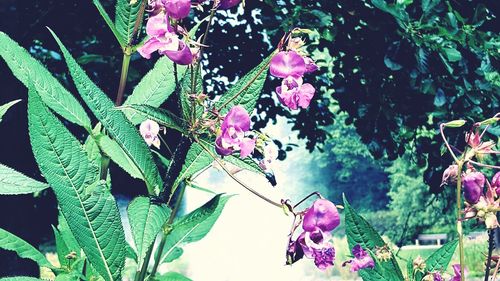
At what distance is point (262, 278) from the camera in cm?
1720

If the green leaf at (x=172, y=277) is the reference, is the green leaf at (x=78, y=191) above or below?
above

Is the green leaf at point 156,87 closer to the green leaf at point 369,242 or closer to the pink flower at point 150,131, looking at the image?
the pink flower at point 150,131

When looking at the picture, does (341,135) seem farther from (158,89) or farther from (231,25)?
(158,89)

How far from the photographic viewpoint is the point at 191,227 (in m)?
0.66

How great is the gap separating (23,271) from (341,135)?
28066 mm

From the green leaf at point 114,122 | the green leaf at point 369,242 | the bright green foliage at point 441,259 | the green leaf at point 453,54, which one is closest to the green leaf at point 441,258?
the bright green foliage at point 441,259

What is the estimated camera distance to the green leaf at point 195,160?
658 millimetres

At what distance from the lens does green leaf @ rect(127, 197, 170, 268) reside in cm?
58

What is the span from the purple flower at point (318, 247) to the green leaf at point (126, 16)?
0.94 feet

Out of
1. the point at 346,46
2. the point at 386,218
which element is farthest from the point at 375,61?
the point at 386,218

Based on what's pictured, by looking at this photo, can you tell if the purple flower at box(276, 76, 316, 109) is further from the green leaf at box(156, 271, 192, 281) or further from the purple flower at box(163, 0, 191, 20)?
the green leaf at box(156, 271, 192, 281)

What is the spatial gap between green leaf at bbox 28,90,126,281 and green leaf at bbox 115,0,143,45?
0.19 meters

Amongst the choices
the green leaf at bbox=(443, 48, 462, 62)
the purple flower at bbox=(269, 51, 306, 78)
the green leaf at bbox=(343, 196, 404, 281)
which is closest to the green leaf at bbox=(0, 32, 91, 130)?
the purple flower at bbox=(269, 51, 306, 78)

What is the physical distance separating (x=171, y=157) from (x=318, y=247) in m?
0.17
